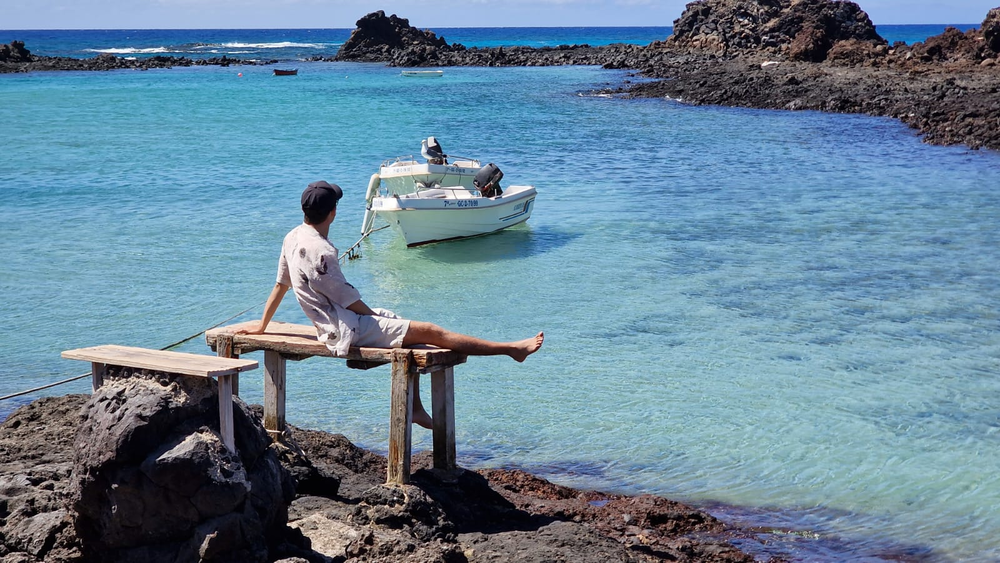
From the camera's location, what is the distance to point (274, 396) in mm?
5473

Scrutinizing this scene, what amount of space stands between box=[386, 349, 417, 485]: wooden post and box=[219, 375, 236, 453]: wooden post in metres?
1.09

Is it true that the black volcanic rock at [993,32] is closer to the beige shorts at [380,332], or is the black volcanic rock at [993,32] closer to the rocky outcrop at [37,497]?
the beige shorts at [380,332]

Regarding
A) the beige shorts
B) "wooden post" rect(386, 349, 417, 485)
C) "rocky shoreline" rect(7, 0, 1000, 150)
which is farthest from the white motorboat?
"rocky shoreline" rect(7, 0, 1000, 150)

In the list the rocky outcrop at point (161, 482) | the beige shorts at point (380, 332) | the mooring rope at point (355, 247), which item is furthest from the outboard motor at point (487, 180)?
the rocky outcrop at point (161, 482)

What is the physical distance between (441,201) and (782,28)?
44242mm

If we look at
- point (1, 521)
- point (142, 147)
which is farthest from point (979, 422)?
point (142, 147)

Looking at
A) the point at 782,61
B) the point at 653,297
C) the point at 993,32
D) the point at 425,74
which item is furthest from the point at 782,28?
the point at 653,297

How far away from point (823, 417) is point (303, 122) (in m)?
27.4

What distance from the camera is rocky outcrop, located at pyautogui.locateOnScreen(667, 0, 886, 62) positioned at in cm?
4675

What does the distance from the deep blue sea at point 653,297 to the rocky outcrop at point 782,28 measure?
2018 cm

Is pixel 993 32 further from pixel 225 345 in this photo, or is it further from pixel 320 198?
pixel 225 345

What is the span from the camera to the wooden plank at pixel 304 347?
5059mm

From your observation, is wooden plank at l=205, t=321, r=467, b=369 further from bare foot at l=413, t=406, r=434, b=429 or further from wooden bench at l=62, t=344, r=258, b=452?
wooden bench at l=62, t=344, r=258, b=452

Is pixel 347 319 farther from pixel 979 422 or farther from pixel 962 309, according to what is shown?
pixel 962 309
